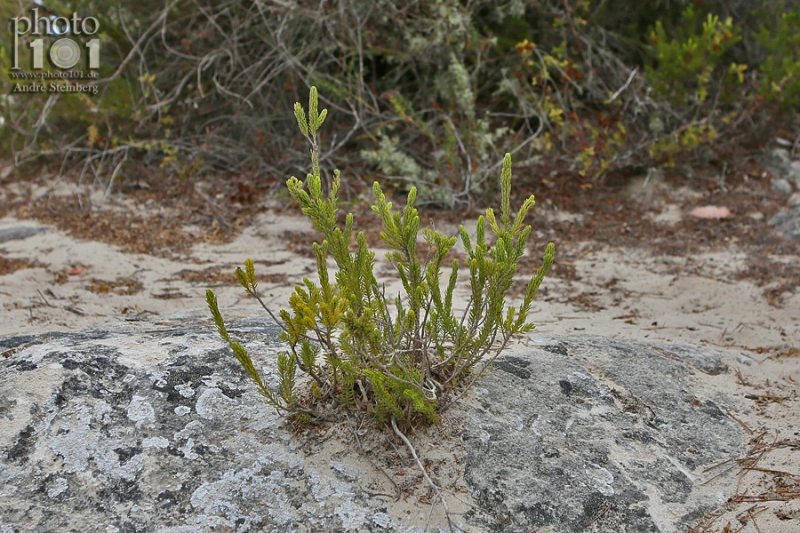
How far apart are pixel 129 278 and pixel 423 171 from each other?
2.55 metres

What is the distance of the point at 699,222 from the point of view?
5160 mm

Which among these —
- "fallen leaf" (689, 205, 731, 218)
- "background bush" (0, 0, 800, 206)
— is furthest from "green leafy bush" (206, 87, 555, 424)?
"fallen leaf" (689, 205, 731, 218)

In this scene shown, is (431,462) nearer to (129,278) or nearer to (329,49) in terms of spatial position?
(129,278)

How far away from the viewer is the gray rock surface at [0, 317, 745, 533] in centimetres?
174

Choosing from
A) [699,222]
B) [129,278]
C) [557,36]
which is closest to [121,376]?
[129,278]

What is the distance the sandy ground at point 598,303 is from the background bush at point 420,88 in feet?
3.33

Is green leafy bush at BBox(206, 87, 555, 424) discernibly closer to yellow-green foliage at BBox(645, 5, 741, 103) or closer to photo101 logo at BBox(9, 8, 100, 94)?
yellow-green foliage at BBox(645, 5, 741, 103)

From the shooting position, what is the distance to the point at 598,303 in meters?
3.77

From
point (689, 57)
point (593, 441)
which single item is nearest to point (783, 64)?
point (689, 57)

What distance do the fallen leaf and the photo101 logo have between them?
501cm

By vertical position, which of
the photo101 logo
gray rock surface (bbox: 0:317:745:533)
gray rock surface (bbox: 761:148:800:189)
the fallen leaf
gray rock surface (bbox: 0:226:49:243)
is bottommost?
gray rock surface (bbox: 0:226:49:243)

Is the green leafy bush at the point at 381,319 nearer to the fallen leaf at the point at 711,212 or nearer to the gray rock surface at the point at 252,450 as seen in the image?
the gray rock surface at the point at 252,450

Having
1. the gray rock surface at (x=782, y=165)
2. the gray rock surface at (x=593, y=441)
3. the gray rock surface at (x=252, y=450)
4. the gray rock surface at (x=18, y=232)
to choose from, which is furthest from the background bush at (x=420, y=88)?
the gray rock surface at (x=252, y=450)

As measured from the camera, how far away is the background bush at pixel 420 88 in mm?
5531
